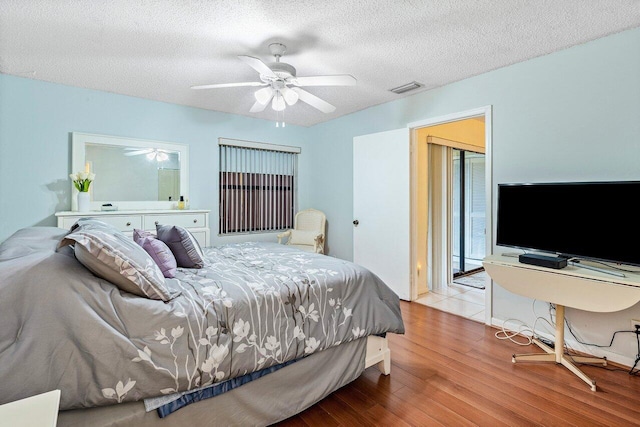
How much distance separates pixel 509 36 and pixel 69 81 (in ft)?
13.2

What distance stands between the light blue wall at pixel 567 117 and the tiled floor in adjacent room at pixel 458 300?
40 cm

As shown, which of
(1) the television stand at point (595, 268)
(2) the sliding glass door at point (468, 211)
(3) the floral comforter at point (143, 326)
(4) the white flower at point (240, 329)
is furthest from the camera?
(2) the sliding glass door at point (468, 211)

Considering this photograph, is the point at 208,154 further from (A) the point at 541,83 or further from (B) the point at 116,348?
(A) the point at 541,83

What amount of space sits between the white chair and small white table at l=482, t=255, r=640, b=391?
2323 millimetres

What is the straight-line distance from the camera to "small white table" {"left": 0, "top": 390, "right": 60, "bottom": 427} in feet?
2.48

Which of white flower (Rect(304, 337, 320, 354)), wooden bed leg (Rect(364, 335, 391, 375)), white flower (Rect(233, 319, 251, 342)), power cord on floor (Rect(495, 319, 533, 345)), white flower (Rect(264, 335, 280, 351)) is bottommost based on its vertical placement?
Answer: power cord on floor (Rect(495, 319, 533, 345))

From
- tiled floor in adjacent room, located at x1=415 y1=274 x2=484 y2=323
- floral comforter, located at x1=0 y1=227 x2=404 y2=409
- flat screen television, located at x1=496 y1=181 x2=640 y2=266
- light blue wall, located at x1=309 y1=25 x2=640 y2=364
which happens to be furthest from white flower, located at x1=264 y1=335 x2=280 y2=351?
tiled floor in adjacent room, located at x1=415 y1=274 x2=484 y2=323

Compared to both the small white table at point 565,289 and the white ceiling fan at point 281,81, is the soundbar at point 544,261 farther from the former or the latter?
the white ceiling fan at point 281,81

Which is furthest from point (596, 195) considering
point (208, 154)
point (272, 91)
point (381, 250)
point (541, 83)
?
point (208, 154)

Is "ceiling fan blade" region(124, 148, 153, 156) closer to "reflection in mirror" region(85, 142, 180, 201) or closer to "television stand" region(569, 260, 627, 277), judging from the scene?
"reflection in mirror" region(85, 142, 180, 201)

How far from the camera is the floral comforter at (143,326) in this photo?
42.4 inches

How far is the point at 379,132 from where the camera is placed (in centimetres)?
390

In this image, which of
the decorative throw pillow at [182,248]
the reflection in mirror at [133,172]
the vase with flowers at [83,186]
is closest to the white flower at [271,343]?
the decorative throw pillow at [182,248]

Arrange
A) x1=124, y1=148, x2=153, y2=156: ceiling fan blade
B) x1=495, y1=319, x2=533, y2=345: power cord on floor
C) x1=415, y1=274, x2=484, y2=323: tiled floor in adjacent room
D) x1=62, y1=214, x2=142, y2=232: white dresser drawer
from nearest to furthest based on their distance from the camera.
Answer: x1=495, y1=319, x2=533, y2=345: power cord on floor < x1=62, y1=214, x2=142, y2=232: white dresser drawer < x1=415, y1=274, x2=484, y2=323: tiled floor in adjacent room < x1=124, y1=148, x2=153, y2=156: ceiling fan blade
